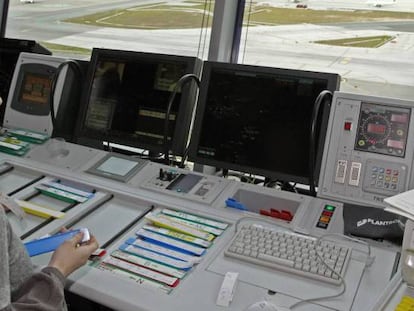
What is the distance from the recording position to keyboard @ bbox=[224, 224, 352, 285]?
115cm

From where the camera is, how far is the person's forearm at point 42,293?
3.02ft

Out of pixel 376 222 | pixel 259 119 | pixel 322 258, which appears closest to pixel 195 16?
pixel 259 119

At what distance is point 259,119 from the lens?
69.2 inches

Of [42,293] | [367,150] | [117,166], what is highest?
[367,150]

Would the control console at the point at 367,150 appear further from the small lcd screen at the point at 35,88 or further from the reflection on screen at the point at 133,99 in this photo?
the small lcd screen at the point at 35,88

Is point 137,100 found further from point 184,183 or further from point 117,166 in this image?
point 184,183

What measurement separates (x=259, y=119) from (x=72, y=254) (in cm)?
95

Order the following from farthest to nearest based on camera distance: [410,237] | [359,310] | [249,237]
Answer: [249,237]
[410,237]
[359,310]

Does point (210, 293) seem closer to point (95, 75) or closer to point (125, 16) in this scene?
point (95, 75)

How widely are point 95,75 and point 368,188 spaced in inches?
54.0

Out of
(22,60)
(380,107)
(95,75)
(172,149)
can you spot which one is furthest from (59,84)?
(380,107)

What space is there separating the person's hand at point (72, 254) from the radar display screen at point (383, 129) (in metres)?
0.98

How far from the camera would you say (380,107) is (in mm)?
1538

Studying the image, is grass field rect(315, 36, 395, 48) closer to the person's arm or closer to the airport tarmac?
the airport tarmac
